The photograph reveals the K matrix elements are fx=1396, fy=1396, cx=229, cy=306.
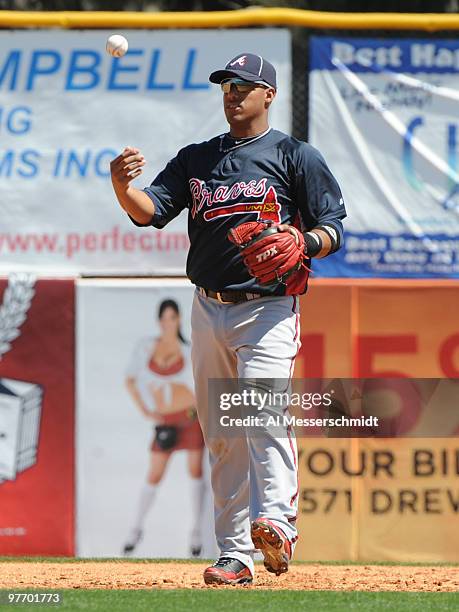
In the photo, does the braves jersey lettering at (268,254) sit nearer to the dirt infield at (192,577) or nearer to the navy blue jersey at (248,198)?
the navy blue jersey at (248,198)

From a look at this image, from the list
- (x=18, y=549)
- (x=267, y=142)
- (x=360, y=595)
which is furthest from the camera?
(x=18, y=549)

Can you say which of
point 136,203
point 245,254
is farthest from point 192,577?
point 136,203

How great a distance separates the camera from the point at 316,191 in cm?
546

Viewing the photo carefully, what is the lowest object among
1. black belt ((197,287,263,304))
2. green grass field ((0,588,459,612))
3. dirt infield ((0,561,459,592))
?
dirt infield ((0,561,459,592))

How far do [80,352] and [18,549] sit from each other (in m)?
1.13

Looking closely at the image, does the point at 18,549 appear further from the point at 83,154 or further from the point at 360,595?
the point at 360,595

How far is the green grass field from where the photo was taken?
4.71m

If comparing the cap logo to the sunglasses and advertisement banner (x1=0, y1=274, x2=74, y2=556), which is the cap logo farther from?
advertisement banner (x1=0, y1=274, x2=74, y2=556)

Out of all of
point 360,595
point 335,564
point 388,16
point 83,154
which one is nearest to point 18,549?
point 335,564

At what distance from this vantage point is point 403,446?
25.1 feet

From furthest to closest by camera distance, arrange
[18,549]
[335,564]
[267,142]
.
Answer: [18,549] < [335,564] < [267,142]

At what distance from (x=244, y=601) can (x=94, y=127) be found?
3866 millimetres

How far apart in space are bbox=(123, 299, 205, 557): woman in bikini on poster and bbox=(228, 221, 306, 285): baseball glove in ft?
7.96

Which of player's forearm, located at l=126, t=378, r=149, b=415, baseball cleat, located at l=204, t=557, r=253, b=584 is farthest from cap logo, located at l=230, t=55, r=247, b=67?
player's forearm, located at l=126, t=378, r=149, b=415
